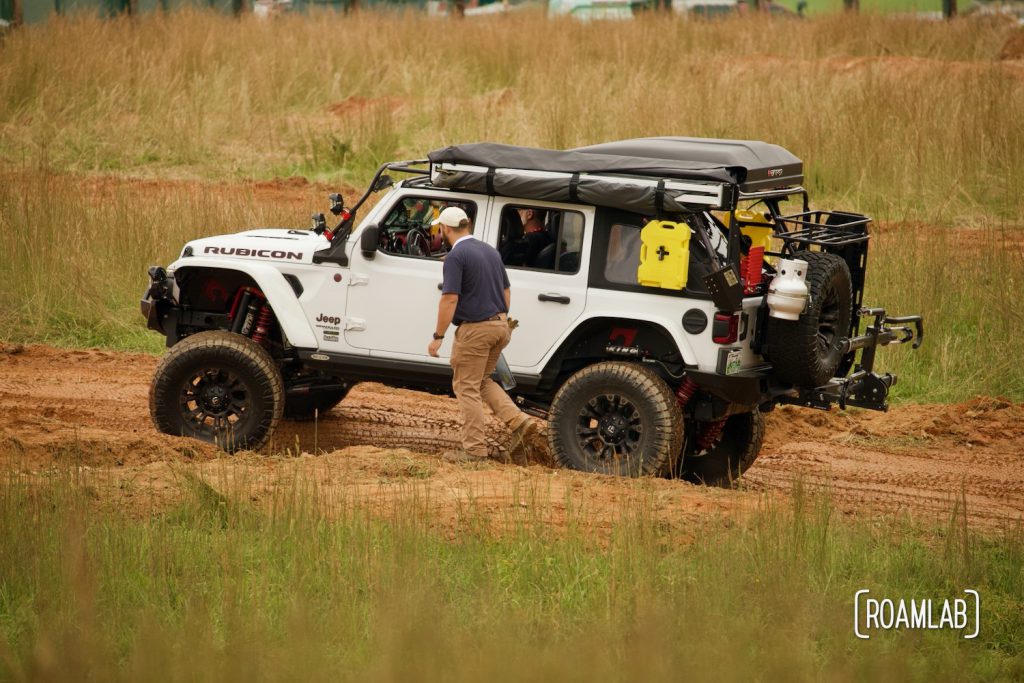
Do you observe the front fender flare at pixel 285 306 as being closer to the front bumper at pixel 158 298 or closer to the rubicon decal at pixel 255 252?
the rubicon decal at pixel 255 252

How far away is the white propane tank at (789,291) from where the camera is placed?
8008 mm

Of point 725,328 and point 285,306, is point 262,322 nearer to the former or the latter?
point 285,306

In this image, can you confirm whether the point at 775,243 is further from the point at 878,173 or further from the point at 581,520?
the point at 581,520

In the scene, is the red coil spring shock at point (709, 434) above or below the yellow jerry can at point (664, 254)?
below

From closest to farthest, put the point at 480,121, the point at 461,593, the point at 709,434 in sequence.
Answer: the point at 461,593 → the point at 709,434 → the point at 480,121

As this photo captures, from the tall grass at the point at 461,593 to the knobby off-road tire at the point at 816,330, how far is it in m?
1.09

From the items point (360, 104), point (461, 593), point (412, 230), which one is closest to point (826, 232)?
point (412, 230)

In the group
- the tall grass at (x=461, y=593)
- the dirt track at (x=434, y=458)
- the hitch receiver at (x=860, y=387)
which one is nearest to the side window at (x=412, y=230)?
the dirt track at (x=434, y=458)

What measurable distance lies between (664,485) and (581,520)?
1077 millimetres

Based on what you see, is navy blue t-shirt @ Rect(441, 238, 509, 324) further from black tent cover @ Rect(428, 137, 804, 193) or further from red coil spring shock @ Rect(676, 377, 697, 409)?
red coil spring shock @ Rect(676, 377, 697, 409)

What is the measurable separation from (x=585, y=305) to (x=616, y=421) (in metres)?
0.79

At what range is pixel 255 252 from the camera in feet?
30.7

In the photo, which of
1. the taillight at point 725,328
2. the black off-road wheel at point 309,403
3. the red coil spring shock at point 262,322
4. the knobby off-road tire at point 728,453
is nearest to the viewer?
the taillight at point 725,328

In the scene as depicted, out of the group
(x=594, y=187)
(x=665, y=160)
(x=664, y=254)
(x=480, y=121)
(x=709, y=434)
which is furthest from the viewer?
(x=480, y=121)
